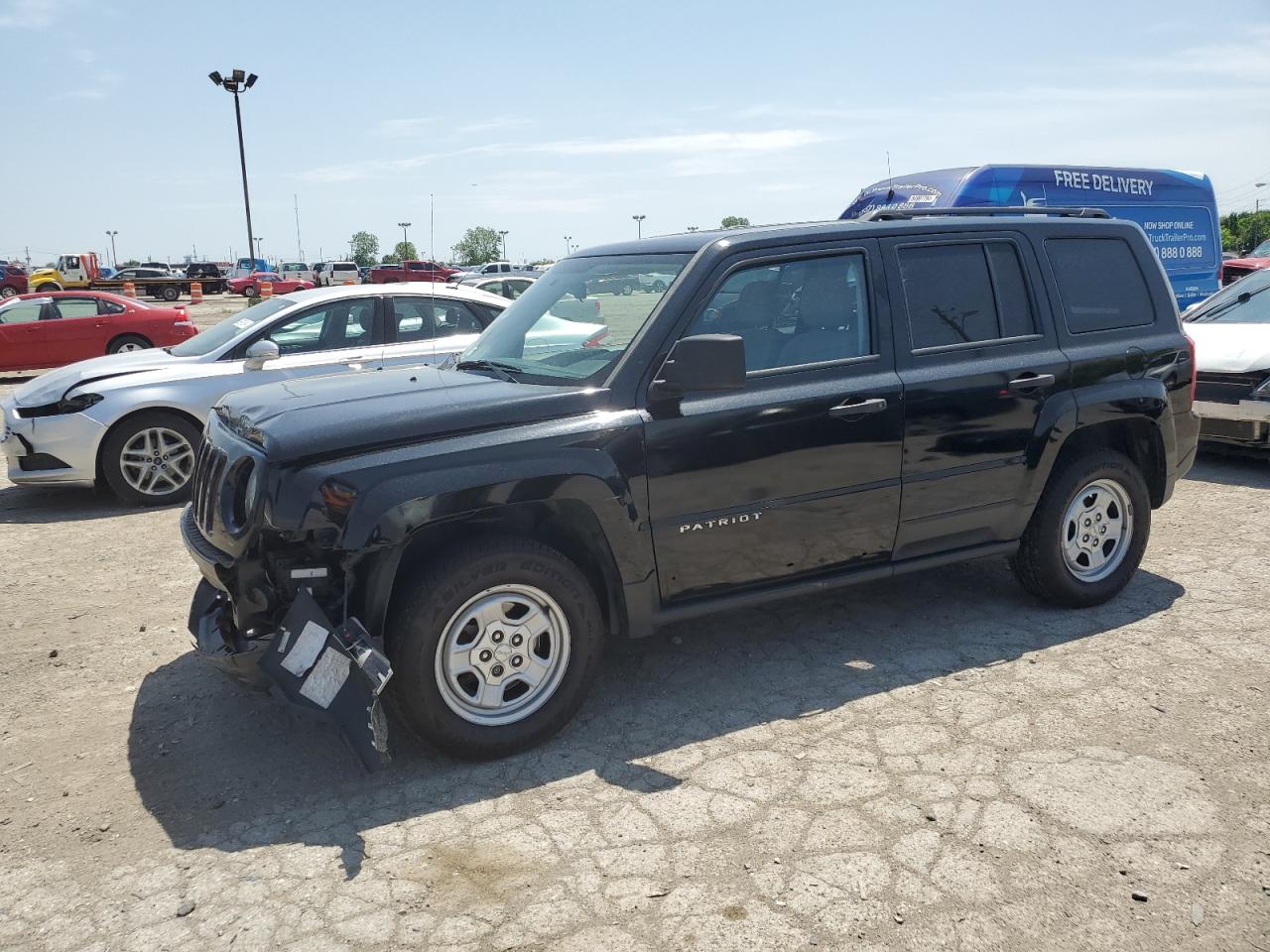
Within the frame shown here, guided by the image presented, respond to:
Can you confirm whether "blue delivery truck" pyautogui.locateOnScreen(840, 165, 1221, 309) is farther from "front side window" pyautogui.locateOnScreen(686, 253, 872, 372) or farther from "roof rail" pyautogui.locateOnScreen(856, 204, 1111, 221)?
"front side window" pyautogui.locateOnScreen(686, 253, 872, 372)

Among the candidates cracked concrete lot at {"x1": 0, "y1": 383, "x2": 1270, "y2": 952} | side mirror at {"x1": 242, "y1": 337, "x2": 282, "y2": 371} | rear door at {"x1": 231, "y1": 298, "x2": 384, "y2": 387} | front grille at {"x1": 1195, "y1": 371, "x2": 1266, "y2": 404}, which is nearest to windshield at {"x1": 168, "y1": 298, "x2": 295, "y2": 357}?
rear door at {"x1": 231, "y1": 298, "x2": 384, "y2": 387}

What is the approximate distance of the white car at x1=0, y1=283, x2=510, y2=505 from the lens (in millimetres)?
7684

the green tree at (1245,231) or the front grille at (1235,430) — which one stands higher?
the green tree at (1245,231)

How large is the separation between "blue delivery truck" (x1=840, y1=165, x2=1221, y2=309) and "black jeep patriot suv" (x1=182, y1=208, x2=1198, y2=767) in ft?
25.8

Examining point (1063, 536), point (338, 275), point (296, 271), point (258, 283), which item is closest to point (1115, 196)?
point (1063, 536)

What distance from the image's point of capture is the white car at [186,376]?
768 cm

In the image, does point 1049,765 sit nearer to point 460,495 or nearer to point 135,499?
point 460,495

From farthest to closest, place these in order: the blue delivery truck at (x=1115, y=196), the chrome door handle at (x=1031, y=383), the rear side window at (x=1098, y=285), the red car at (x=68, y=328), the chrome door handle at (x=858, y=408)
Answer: the red car at (x=68, y=328) < the blue delivery truck at (x=1115, y=196) < the rear side window at (x=1098, y=285) < the chrome door handle at (x=1031, y=383) < the chrome door handle at (x=858, y=408)

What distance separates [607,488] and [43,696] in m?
Answer: 2.76

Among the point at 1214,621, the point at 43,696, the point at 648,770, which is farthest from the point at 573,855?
the point at 1214,621

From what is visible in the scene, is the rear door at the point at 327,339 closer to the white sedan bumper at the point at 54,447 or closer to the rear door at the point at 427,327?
the rear door at the point at 427,327

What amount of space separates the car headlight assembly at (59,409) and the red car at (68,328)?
8963 millimetres

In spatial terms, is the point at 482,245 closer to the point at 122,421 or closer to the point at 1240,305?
the point at 122,421

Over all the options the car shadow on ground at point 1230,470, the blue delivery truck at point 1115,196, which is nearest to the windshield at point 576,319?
the car shadow on ground at point 1230,470
